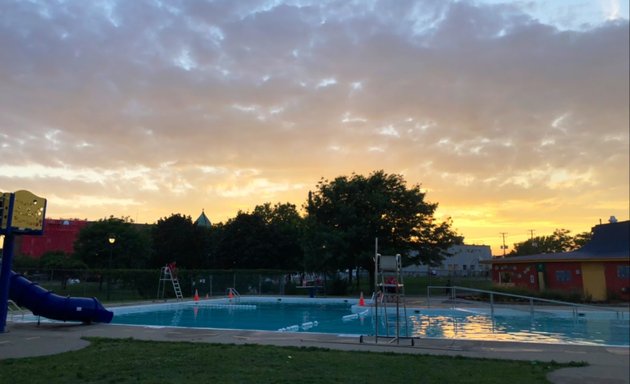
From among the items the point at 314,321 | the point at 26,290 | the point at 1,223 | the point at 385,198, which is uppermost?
the point at 385,198

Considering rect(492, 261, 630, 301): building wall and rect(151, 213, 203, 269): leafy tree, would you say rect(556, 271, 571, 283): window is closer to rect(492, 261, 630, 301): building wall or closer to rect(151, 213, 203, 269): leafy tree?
rect(492, 261, 630, 301): building wall

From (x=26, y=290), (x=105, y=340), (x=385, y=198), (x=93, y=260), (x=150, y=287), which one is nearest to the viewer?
(x=105, y=340)

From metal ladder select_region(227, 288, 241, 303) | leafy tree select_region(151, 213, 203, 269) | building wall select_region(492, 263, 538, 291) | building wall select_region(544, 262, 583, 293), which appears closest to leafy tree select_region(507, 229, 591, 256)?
building wall select_region(492, 263, 538, 291)

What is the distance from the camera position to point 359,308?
26469 millimetres

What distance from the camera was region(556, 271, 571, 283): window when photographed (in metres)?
31.6

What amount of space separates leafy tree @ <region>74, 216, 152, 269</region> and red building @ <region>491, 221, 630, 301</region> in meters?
36.5

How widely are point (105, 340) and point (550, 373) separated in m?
Answer: 9.72

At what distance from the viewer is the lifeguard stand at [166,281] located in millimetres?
31259

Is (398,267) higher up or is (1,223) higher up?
(1,223)

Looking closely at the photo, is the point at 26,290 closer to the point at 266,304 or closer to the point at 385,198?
the point at 266,304

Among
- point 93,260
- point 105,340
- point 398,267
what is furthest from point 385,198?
point 93,260

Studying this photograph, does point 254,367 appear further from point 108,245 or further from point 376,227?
point 108,245

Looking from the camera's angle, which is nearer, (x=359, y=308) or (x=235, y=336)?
(x=235, y=336)

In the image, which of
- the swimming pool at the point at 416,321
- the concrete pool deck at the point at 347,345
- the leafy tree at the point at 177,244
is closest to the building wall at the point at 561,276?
the swimming pool at the point at 416,321
